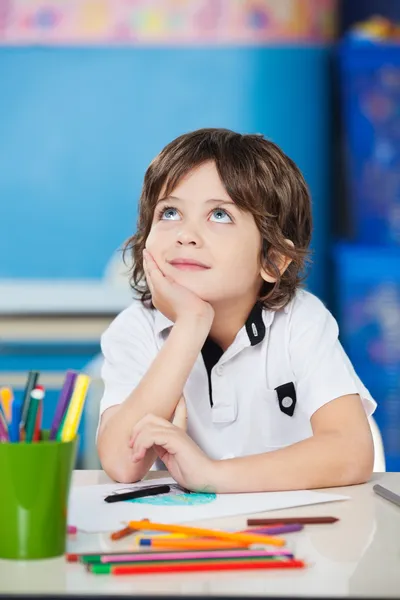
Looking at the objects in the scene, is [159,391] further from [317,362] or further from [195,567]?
[195,567]

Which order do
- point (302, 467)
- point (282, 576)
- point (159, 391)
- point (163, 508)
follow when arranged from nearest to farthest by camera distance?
point (282, 576)
point (163, 508)
point (302, 467)
point (159, 391)

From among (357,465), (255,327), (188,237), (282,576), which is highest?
(188,237)

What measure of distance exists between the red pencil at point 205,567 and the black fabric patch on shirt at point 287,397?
2.14ft

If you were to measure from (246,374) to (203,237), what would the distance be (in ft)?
0.73

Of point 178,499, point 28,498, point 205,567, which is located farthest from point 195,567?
point 178,499

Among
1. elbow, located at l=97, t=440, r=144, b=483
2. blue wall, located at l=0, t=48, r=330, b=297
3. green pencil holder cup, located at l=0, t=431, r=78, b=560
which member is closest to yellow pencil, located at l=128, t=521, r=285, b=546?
green pencil holder cup, located at l=0, t=431, r=78, b=560

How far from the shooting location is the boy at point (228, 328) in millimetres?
1300

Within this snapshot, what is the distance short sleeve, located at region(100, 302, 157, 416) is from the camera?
143 centimetres

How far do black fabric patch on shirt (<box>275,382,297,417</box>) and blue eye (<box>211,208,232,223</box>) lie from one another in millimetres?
252

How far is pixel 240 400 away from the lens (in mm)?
1467

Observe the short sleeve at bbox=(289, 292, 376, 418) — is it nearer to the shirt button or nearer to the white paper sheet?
the shirt button

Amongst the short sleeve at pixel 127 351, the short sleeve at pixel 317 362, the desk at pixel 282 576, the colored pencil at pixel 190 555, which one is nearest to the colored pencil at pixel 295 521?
the desk at pixel 282 576

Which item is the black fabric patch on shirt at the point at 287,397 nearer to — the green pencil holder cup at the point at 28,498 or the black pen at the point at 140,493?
the black pen at the point at 140,493

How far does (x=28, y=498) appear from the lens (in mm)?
818
